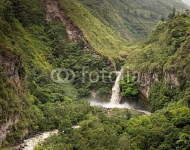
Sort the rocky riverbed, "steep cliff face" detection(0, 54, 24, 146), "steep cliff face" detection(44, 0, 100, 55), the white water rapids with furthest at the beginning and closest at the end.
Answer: "steep cliff face" detection(44, 0, 100, 55), the white water rapids, the rocky riverbed, "steep cliff face" detection(0, 54, 24, 146)

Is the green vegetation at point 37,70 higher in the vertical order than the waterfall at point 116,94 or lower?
higher

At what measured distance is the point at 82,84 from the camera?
91.7 meters

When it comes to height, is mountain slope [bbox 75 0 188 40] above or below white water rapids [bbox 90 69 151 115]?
above

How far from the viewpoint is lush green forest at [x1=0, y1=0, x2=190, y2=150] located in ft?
165

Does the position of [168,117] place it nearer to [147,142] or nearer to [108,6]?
[147,142]

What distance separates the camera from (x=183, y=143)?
46.2 m

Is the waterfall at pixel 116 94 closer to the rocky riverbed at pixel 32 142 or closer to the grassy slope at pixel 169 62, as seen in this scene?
the grassy slope at pixel 169 62

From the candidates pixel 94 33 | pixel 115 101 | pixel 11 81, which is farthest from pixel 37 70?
pixel 94 33

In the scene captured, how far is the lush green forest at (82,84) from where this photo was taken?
50.2 m

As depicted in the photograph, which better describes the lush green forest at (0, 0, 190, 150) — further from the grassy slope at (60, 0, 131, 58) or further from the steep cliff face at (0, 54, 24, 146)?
the grassy slope at (60, 0, 131, 58)

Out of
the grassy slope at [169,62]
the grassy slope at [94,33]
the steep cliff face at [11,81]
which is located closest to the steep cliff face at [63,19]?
the grassy slope at [94,33]

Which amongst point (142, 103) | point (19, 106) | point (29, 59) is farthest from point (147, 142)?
point (29, 59)

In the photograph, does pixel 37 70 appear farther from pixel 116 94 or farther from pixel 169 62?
pixel 169 62

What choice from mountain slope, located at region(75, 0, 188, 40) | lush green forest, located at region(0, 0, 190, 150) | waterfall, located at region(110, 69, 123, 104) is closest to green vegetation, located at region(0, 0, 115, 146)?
lush green forest, located at region(0, 0, 190, 150)
